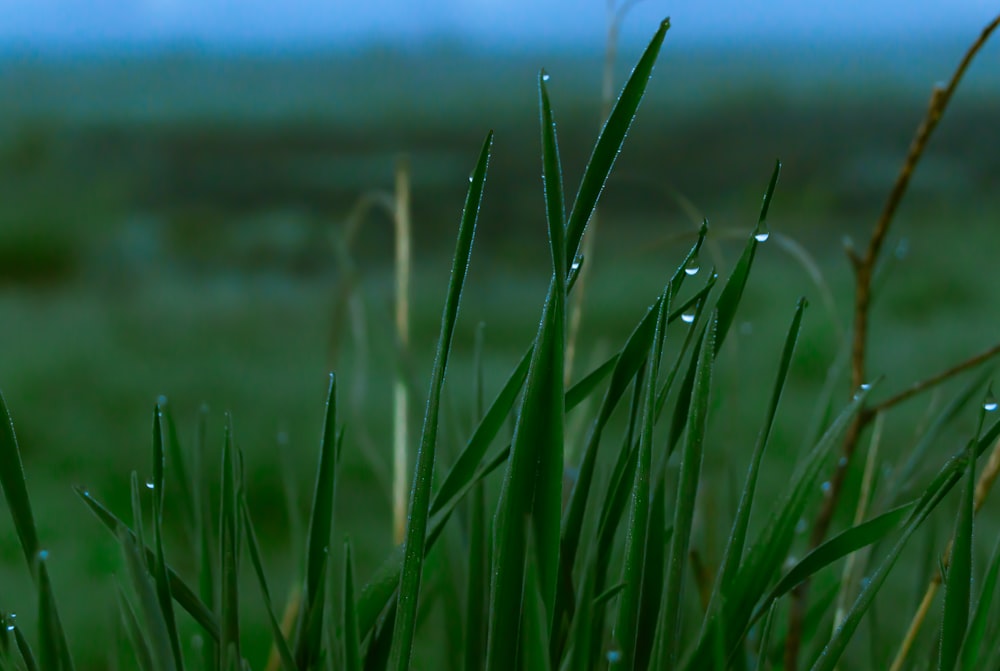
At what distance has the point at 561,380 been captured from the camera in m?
0.11

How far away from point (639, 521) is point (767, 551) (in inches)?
1.0

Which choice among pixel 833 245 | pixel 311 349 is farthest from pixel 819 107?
pixel 311 349

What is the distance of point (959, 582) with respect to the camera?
0.39 feet

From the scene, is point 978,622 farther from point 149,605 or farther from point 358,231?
point 358,231

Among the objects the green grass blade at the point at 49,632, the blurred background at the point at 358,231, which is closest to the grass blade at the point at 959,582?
the green grass blade at the point at 49,632

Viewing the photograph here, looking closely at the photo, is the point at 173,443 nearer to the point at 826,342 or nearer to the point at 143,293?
the point at 826,342

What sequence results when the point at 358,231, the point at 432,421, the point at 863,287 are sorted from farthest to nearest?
1. the point at 358,231
2. the point at 863,287
3. the point at 432,421

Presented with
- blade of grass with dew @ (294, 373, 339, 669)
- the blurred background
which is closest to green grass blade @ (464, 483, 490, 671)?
blade of grass with dew @ (294, 373, 339, 669)

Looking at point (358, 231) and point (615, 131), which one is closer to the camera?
point (615, 131)

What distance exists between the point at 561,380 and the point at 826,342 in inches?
31.0

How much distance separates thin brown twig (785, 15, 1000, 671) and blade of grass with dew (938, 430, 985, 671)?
70 mm

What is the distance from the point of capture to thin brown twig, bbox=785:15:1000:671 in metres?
0.19

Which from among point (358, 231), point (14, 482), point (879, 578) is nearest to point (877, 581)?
point (879, 578)

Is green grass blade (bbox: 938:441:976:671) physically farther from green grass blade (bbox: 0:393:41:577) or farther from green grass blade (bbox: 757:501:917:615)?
green grass blade (bbox: 0:393:41:577)
